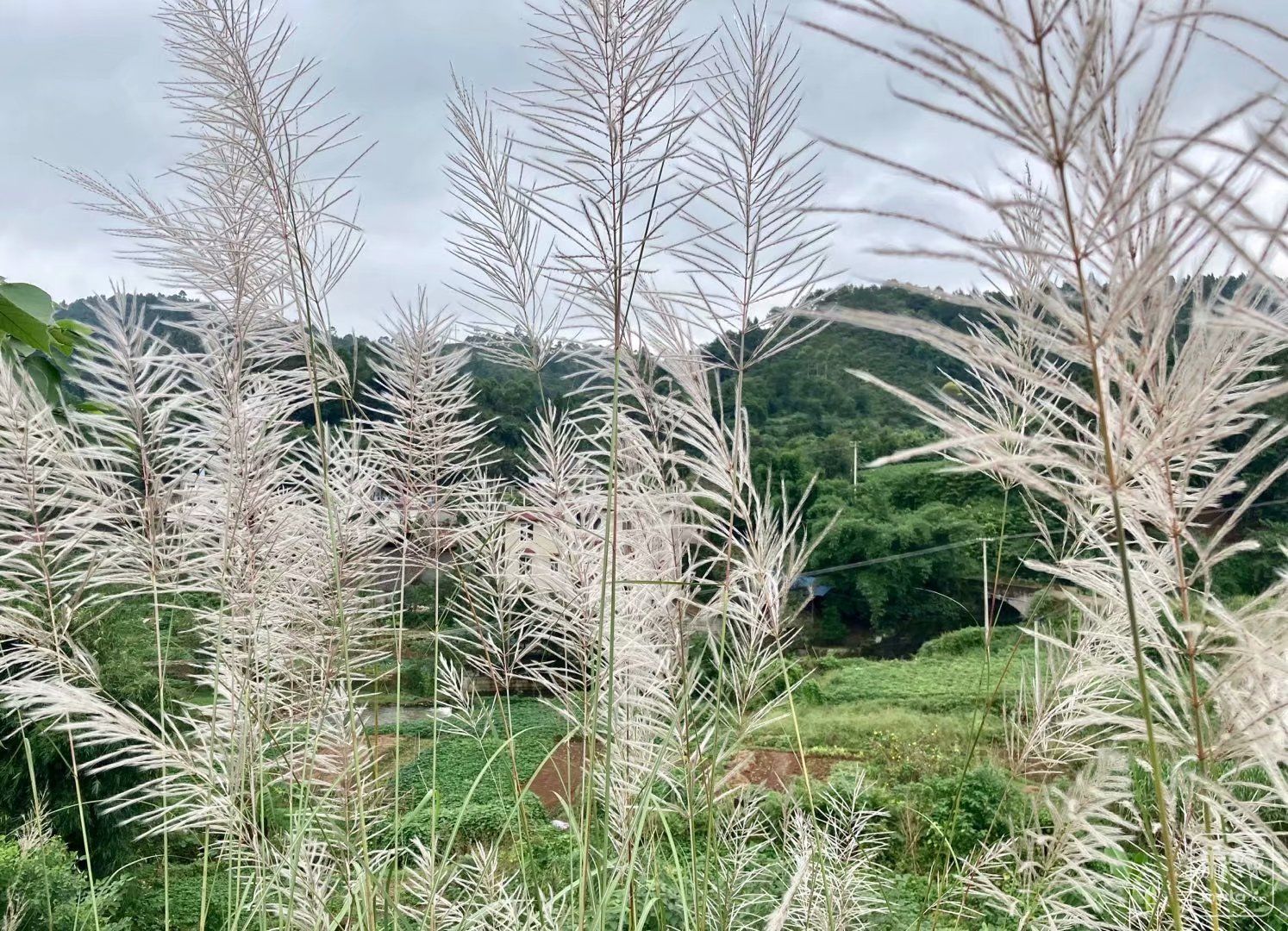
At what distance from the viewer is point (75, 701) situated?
136 centimetres

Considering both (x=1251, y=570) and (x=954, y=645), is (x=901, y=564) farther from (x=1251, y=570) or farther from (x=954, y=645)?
(x=1251, y=570)

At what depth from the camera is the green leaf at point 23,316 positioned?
56.4 inches

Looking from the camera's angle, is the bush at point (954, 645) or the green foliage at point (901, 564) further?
the green foliage at point (901, 564)

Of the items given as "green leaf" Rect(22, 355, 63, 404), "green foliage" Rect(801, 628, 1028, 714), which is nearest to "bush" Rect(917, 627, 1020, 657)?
"green foliage" Rect(801, 628, 1028, 714)

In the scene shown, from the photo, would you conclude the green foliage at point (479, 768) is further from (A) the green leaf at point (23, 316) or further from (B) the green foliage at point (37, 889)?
(A) the green leaf at point (23, 316)

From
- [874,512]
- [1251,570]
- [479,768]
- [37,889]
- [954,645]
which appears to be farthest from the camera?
[874,512]

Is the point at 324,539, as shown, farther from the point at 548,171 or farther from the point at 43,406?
the point at 548,171

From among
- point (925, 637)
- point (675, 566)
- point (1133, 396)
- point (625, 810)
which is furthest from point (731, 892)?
point (925, 637)

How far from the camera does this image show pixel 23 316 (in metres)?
1.44

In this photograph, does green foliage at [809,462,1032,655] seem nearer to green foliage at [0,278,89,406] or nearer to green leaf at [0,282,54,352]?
green foliage at [0,278,89,406]

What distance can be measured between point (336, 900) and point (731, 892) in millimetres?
1145

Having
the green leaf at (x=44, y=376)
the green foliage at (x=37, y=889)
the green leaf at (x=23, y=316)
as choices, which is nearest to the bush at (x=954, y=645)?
the green foliage at (x=37, y=889)

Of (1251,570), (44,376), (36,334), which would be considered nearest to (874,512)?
(1251,570)

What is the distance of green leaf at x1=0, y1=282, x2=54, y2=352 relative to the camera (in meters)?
1.43
